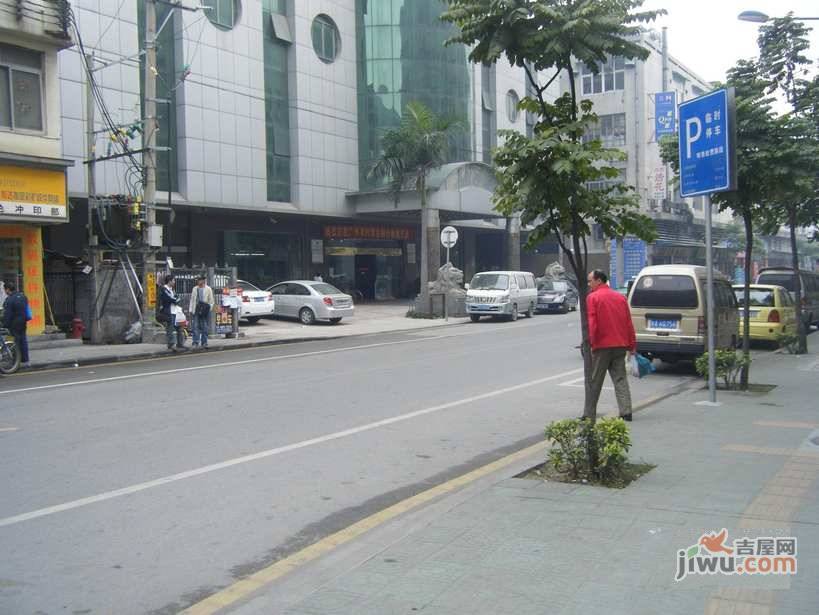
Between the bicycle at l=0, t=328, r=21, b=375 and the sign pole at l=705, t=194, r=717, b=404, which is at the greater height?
the sign pole at l=705, t=194, r=717, b=404

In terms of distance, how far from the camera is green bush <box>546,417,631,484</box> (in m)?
6.45

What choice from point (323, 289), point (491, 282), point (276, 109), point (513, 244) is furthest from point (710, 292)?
point (513, 244)

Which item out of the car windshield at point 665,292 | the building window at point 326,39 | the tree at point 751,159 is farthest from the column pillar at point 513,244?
the tree at point 751,159

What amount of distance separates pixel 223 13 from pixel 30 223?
15.1m

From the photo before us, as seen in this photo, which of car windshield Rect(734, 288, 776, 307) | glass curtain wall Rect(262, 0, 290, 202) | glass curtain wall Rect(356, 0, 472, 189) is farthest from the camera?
glass curtain wall Rect(356, 0, 472, 189)

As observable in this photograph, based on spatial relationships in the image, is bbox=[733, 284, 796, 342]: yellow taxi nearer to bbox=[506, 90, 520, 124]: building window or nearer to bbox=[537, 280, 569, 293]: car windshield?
bbox=[537, 280, 569, 293]: car windshield

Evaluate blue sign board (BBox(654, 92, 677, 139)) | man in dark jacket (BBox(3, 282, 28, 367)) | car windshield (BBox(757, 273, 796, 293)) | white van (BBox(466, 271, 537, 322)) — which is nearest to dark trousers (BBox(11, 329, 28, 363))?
man in dark jacket (BBox(3, 282, 28, 367))

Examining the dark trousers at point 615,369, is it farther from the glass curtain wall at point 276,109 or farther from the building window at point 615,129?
the building window at point 615,129

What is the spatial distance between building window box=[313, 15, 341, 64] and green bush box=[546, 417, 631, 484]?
103 ft

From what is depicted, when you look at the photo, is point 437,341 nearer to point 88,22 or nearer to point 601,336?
point 601,336

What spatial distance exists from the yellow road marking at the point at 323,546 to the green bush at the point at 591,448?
73 centimetres

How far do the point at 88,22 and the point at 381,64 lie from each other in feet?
49.3

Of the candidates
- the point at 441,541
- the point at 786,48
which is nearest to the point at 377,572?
the point at 441,541

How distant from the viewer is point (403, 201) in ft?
115
